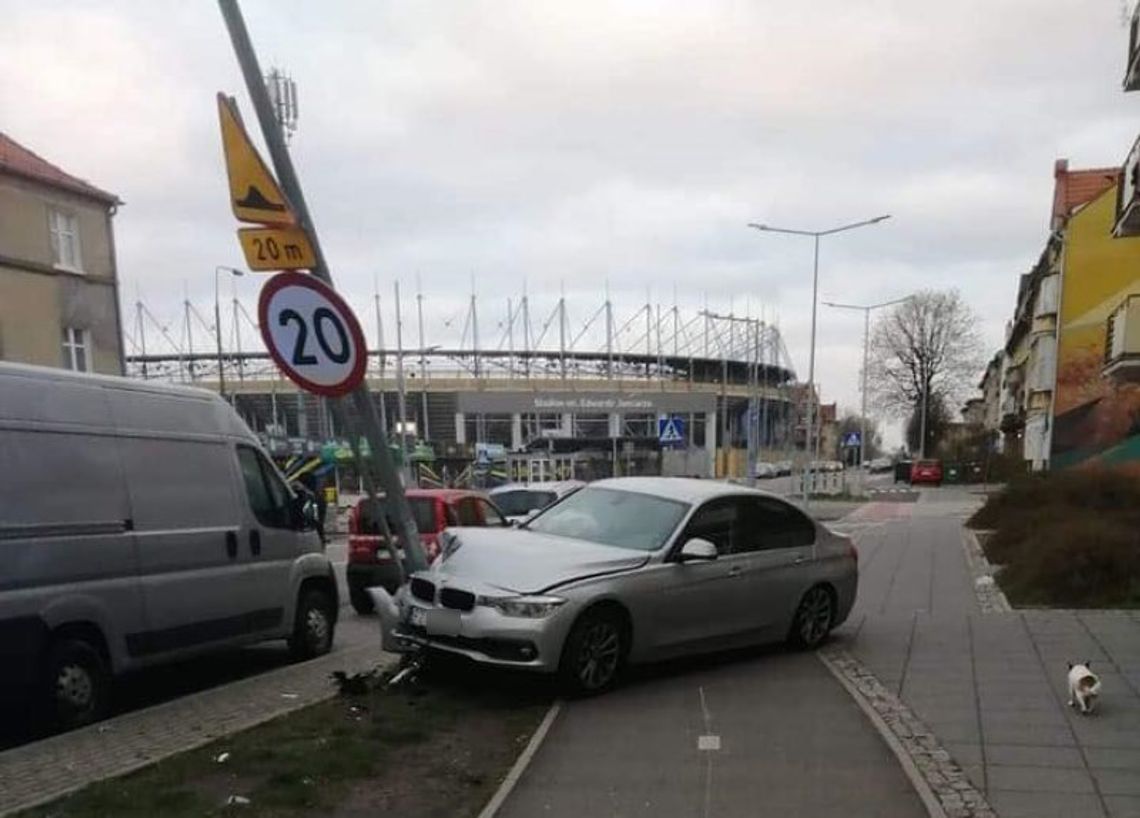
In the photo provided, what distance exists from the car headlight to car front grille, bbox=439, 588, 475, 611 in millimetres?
158

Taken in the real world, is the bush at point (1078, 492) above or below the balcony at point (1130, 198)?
below

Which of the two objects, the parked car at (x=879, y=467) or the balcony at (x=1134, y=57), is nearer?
the balcony at (x=1134, y=57)

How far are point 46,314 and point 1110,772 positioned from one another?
2917 cm

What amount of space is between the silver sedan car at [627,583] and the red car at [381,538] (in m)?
4.27

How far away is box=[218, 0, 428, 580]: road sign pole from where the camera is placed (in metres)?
6.07

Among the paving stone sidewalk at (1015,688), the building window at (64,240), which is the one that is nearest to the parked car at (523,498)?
the paving stone sidewalk at (1015,688)

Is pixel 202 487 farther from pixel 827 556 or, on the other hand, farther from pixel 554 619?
pixel 827 556

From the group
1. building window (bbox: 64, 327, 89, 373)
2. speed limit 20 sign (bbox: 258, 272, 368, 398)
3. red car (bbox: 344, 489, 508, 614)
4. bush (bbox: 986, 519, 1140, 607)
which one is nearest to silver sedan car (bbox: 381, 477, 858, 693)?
speed limit 20 sign (bbox: 258, 272, 368, 398)

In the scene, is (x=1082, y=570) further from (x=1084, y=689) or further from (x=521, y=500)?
(x=521, y=500)

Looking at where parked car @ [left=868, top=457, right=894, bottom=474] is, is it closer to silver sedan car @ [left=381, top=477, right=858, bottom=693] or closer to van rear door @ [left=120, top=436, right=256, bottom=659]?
silver sedan car @ [left=381, top=477, right=858, bottom=693]

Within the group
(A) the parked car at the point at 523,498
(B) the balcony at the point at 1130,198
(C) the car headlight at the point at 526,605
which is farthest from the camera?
(A) the parked car at the point at 523,498

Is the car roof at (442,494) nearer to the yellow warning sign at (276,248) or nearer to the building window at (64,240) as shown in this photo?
the yellow warning sign at (276,248)

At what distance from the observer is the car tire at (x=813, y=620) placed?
8.48 metres

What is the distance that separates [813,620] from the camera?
340 inches
